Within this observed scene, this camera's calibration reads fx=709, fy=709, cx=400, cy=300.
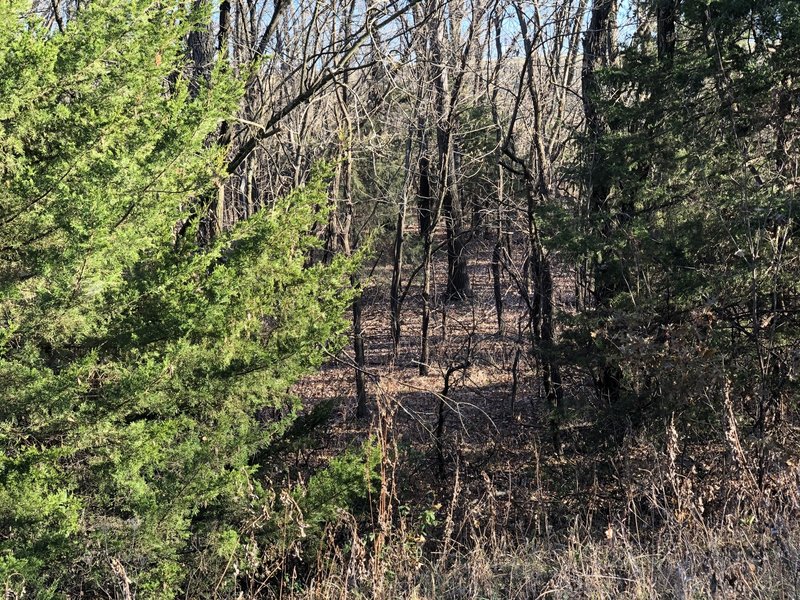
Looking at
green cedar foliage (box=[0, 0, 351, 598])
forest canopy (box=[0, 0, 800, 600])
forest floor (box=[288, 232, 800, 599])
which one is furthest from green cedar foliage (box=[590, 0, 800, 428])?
green cedar foliage (box=[0, 0, 351, 598])

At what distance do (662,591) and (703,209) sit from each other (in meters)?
4.58

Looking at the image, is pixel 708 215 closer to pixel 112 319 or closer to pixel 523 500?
pixel 523 500

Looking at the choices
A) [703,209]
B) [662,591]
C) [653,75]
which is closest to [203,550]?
[662,591]

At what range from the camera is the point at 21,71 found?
4477 mm

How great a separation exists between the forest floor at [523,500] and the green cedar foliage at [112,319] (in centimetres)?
135

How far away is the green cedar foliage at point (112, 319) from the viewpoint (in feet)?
15.0

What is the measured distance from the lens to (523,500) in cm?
823

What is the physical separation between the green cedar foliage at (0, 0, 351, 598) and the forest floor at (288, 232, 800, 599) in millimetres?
1349

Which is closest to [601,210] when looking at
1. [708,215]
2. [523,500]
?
[708,215]

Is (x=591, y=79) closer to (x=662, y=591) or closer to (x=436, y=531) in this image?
(x=436, y=531)

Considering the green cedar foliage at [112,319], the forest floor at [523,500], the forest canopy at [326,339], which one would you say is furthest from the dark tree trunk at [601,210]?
the green cedar foliage at [112,319]

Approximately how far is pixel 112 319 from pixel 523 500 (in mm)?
5082

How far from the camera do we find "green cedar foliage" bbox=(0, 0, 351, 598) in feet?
15.0

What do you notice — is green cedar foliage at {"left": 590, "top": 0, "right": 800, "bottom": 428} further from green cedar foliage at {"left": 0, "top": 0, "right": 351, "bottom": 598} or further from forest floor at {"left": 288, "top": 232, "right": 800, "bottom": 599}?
green cedar foliage at {"left": 0, "top": 0, "right": 351, "bottom": 598}
